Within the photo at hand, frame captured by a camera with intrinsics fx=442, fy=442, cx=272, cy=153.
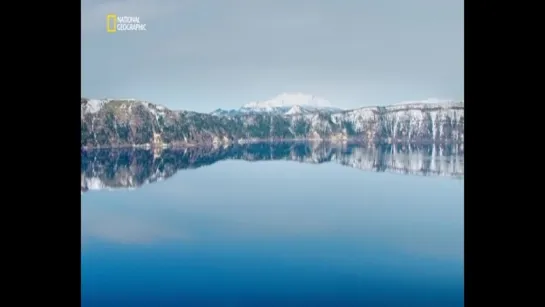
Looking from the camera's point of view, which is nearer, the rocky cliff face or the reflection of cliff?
the reflection of cliff

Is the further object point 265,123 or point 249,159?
point 265,123

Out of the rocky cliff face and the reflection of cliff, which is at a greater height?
the rocky cliff face

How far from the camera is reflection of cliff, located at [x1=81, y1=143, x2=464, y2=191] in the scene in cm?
1401

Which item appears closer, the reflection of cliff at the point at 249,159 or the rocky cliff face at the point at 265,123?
the reflection of cliff at the point at 249,159

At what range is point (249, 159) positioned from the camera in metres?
15.1

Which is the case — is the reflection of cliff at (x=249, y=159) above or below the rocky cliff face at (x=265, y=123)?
below

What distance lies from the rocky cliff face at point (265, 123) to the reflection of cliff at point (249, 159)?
2.09ft

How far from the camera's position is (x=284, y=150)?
17.6m

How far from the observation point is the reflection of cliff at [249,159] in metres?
14.0

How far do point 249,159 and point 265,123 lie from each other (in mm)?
2316

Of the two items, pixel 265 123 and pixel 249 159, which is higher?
pixel 265 123

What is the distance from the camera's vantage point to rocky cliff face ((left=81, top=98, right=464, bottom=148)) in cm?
1548

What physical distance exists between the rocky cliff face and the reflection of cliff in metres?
0.64
